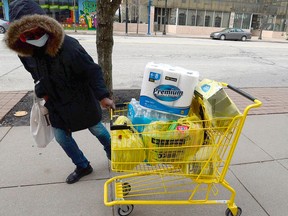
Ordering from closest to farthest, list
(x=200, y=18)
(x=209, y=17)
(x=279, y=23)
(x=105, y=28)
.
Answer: (x=105, y=28) < (x=200, y=18) < (x=209, y=17) < (x=279, y=23)

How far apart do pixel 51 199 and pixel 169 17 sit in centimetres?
3296

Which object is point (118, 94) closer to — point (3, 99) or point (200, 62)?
point (3, 99)

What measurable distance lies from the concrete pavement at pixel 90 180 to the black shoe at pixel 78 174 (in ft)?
0.18

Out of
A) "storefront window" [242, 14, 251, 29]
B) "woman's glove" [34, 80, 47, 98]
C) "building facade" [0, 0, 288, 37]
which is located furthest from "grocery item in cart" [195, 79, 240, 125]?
"storefront window" [242, 14, 251, 29]

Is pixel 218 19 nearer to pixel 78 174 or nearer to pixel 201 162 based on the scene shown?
pixel 78 174

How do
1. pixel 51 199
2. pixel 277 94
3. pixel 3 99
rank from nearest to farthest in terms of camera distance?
pixel 51 199 < pixel 3 99 < pixel 277 94

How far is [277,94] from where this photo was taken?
6031 mm

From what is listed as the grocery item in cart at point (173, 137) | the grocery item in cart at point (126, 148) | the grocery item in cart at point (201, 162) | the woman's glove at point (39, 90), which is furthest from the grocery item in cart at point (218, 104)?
the woman's glove at point (39, 90)

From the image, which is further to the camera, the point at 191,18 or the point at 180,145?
the point at 191,18

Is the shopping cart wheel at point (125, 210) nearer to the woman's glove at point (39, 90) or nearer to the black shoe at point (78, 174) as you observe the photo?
the black shoe at point (78, 174)

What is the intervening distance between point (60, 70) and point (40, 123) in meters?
0.62

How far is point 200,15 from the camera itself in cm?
3206

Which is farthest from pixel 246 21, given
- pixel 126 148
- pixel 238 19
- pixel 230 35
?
pixel 126 148

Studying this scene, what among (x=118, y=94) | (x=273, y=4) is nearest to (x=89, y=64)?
(x=118, y=94)
